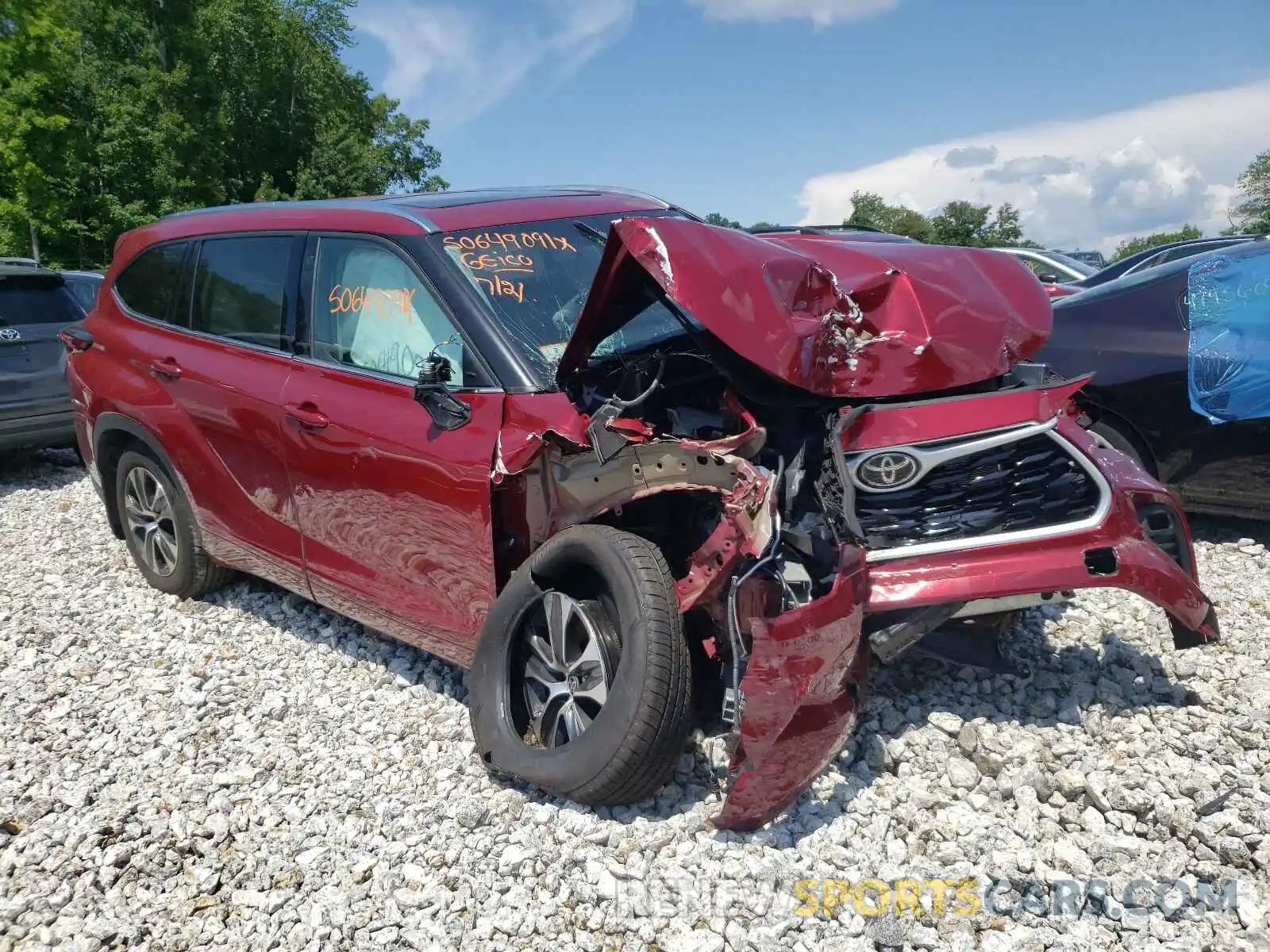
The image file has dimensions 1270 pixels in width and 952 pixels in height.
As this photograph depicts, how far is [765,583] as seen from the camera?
2830 millimetres

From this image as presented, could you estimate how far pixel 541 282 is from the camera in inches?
144

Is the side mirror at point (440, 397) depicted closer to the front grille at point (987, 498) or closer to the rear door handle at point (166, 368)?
the front grille at point (987, 498)

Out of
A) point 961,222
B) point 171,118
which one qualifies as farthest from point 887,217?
point 171,118

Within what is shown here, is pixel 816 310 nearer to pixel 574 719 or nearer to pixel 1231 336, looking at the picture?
pixel 574 719

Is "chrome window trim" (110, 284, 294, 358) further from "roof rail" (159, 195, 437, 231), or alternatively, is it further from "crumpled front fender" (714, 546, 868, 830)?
"crumpled front fender" (714, 546, 868, 830)

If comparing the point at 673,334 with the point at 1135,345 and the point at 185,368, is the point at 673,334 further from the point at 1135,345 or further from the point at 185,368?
the point at 1135,345

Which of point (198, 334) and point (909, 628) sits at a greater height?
point (198, 334)

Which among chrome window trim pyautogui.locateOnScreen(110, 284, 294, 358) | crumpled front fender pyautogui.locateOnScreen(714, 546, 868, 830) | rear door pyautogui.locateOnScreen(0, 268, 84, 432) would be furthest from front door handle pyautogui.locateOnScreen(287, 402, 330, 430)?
rear door pyautogui.locateOnScreen(0, 268, 84, 432)

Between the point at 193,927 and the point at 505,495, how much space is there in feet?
5.14

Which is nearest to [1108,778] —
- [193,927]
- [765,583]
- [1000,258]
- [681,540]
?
[765,583]

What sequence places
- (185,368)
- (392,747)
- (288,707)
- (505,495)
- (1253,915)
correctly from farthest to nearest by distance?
(185,368) → (288,707) → (392,747) → (505,495) → (1253,915)

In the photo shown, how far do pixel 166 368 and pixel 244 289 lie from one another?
0.64 m

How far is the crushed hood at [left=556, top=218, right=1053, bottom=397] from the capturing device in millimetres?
2893

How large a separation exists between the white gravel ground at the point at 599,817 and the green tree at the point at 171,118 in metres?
26.4
